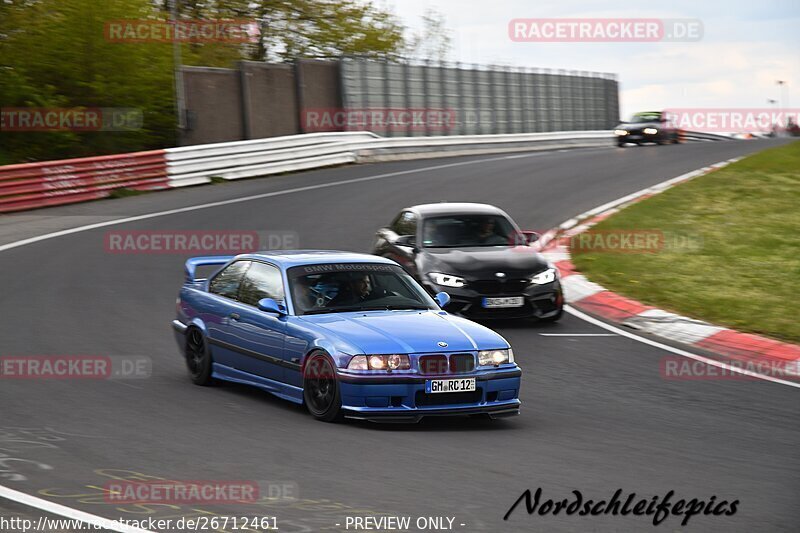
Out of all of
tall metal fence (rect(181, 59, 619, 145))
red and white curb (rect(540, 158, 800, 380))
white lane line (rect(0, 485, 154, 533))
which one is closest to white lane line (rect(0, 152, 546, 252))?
tall metal fence (rect(181, 59, 619, 145))

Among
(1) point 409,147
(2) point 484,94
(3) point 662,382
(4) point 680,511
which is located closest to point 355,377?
(4) point 680,511

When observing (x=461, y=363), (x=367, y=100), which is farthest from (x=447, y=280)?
(x=367, y=100)

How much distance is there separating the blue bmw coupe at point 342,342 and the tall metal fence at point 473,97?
28101 millimetres

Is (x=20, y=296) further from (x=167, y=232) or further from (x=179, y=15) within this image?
(x=179, y=15)

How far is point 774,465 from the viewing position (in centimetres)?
764

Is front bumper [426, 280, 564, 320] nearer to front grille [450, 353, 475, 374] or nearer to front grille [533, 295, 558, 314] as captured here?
front grille [533, 295, 558, 314]

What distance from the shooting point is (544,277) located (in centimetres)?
1373

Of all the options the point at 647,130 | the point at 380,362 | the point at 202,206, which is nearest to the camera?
the point at 380,362

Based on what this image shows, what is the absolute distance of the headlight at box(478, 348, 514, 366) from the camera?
28.9ft

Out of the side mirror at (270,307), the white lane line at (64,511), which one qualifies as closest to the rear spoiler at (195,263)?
the side mirror at (270,307)

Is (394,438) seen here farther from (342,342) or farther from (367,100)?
(367,100)

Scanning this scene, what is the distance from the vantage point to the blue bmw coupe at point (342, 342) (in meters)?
8.54

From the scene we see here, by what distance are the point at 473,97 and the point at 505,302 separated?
31.2 meters

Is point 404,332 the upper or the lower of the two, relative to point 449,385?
upper
